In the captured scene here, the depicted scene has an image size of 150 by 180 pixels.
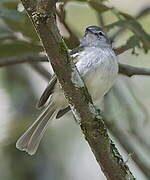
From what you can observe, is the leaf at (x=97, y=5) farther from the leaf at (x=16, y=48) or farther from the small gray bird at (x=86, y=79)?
the leaf at (x=16, y=48)

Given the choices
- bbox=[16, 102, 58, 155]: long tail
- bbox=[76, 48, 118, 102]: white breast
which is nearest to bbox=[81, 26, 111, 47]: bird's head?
bbox=[76, 48, 118, 102]: white breast

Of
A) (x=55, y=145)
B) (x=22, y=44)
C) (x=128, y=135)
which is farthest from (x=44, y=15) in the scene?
(x=55, y=145)

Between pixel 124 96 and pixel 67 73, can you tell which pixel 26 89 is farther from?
pixel 67 73

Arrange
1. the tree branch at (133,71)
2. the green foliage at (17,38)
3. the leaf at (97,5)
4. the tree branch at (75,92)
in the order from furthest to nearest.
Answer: the green foliage at (17,38) < the leaf at (97,5) < the tree branch at (133,71) < the tree branch at (75,92)

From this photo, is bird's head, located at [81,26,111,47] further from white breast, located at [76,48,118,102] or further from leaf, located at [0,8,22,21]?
leaf, located at [0,8,22,21]

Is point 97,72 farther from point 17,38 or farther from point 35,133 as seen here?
point 17,38

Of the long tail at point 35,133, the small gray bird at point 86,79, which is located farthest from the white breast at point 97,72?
the long tail at point 35,133
